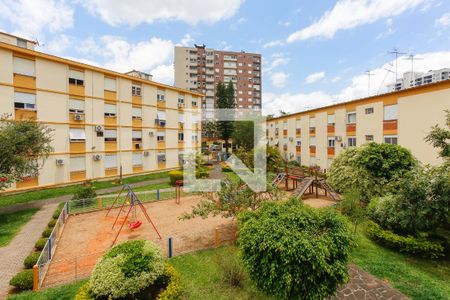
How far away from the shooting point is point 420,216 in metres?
9.23

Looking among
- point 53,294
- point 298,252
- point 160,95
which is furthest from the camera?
point 160,95

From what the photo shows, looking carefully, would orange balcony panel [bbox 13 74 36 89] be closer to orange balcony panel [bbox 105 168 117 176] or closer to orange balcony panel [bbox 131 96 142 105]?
orange balcony panel [bbox 131 96 142 105]

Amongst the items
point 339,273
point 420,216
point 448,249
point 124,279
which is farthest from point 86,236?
point 448,249

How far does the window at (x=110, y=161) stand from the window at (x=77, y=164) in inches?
87.4

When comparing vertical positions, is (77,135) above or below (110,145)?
above

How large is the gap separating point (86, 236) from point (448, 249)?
1681cm

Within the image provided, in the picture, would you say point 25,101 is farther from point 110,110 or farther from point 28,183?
point 110,110

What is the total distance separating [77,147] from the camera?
900 inches

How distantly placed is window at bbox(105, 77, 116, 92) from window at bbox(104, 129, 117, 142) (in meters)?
4.62

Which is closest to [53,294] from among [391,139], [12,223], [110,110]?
[12,223]

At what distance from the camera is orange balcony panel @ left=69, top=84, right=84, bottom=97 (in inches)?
882

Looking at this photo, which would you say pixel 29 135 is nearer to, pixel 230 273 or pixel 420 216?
pixel 230 273

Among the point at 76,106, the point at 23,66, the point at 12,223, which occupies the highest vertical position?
the point at 23,66

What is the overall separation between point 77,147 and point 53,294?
19.1 m
